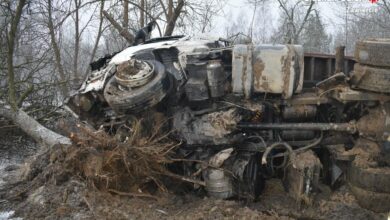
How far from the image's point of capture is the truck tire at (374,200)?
13.6 ft

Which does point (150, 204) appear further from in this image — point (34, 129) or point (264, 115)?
point (34, 129)

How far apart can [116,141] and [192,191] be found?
3.73 ft

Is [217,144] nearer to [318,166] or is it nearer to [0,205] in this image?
[318,166]

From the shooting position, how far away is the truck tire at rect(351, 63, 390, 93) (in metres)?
4.08

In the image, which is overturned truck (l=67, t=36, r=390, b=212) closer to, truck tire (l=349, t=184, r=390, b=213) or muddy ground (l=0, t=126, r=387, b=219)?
truck tire (l=349, t=184, r=390, b=213)

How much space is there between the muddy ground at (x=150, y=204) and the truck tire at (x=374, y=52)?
136cm

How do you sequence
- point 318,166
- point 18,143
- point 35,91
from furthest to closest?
point 35,91, point 18,143, point 318,166

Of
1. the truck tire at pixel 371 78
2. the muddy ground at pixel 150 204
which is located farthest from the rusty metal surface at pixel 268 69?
the muddy ground at pixel 150 204

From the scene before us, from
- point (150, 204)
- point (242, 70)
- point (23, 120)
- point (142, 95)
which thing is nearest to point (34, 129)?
point (23, 120)

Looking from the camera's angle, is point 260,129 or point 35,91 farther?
point 35,91

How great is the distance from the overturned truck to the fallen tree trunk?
1659 millimetres

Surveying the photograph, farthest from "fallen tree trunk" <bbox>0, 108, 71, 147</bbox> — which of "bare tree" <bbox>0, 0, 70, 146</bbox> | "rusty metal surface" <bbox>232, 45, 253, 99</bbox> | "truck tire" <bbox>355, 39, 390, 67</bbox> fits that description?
"truck tire" <bbox>355, 39, 390, 67</bbox>

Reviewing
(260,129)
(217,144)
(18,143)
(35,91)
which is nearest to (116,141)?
(217,144)

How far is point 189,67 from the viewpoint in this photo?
4914mm
